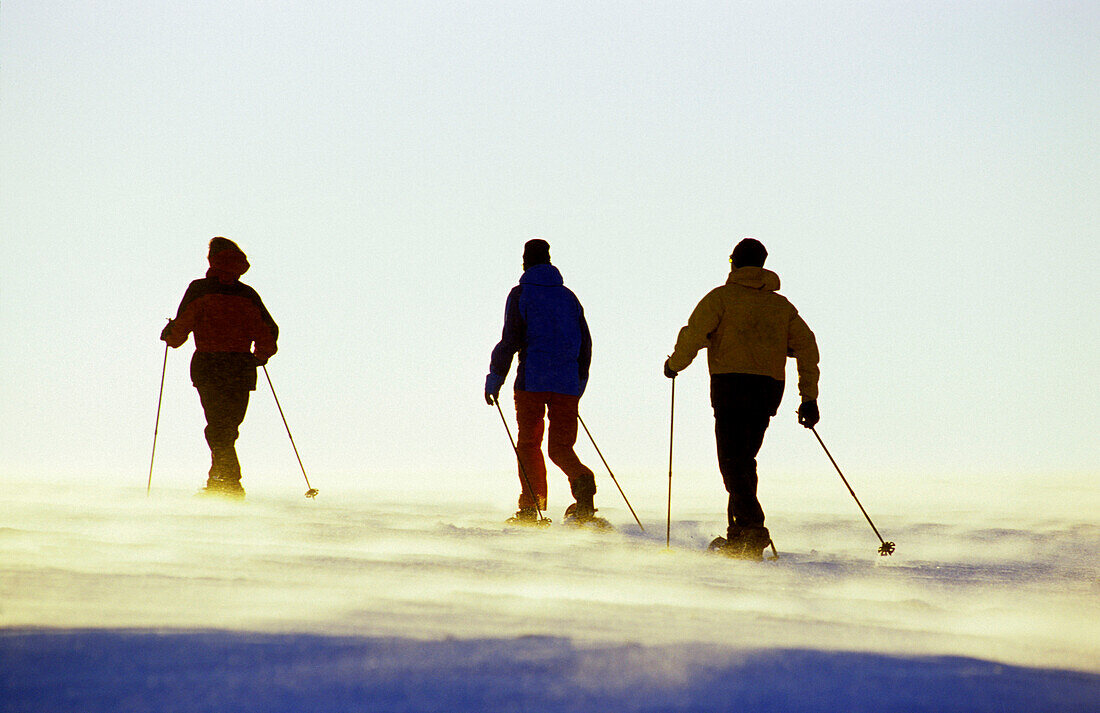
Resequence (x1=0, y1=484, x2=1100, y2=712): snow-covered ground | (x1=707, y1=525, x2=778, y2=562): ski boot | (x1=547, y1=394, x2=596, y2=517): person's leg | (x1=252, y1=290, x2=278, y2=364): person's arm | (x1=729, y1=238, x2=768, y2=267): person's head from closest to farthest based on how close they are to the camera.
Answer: (x1=0, y1=484, x2=1100, y2=712): snow-covered ground → (x1=707, y1=525, x2=778, y2=562): ski boot → (x1=729, y1=238, x2=768, y2=267): person's head → (x1=547, y1=394, x2=596, y2=517): person's leg → (x1=252, y1=290, x2=278, y2=364): person's arm

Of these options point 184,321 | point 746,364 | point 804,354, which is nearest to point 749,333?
point 746,364

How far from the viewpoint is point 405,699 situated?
107 inches

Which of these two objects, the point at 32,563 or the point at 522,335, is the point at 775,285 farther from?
the point at 32,563

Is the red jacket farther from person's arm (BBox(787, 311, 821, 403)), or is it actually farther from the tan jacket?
person's arm (BBox(787, 311, 821, 403))

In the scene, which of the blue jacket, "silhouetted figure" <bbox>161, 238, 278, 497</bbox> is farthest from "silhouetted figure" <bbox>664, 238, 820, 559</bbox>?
"silhouetted figure" <bbox>161, 238, 278, 497</bbox>

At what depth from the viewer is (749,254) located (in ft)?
21.8

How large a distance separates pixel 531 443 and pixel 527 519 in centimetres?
58

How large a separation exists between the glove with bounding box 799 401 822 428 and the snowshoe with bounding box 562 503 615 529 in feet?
5.25

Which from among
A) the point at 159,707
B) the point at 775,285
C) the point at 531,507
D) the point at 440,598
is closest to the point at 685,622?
the point at 440,598

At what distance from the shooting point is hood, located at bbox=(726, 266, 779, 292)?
6543 mm

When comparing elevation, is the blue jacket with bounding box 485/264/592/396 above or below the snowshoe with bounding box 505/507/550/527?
above

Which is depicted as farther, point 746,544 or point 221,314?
point 221,314

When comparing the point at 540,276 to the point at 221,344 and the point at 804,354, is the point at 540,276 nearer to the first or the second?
the point at 804,354

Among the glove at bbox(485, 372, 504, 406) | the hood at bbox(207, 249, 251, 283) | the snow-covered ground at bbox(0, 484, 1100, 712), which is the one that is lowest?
the snow-covered ground at bbox(0, 484, 1100, 712)
